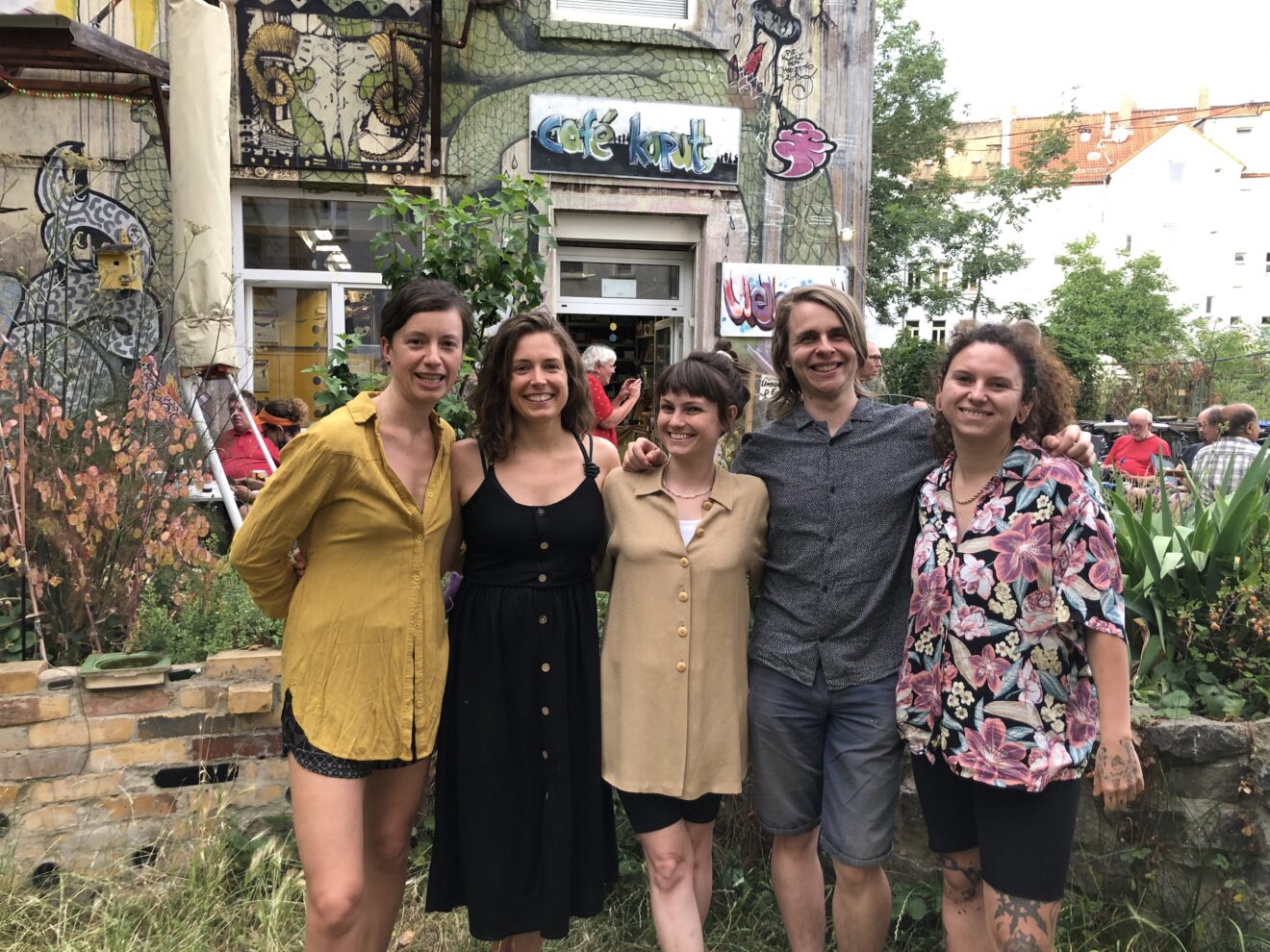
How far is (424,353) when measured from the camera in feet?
7.82

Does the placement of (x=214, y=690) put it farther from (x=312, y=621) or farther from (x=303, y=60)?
(x=303, y=60)

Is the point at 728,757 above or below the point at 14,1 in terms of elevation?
below

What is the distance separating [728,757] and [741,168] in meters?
6.93

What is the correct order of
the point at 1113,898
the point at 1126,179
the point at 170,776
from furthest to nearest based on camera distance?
1. the point at 1126,179
2. the point at 170,776
3. the point at 1113,898

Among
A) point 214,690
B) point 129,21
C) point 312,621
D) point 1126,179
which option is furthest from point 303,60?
point 1126,179

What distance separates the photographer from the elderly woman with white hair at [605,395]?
5.85 m

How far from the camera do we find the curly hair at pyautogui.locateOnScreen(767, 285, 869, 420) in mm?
2514

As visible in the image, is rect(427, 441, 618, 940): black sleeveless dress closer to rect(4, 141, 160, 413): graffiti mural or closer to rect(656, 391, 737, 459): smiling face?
rect(656, 391, 737, 459): smiling face

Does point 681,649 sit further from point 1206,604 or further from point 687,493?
point 1206,604

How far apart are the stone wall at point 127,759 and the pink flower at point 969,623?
2.17m

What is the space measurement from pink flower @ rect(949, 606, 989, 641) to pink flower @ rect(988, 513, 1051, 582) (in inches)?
3.8

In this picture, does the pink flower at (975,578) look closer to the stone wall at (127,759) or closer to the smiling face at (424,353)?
the smiling face at (424,353)

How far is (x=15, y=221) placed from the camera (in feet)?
24.2

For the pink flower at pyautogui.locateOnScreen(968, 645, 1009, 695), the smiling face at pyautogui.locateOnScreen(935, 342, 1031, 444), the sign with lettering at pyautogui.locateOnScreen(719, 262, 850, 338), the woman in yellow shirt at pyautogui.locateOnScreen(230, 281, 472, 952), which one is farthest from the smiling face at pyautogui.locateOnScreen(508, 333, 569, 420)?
the sign with lettering at pyautogui.locateOnScreen(719, 262, 850, 338)
